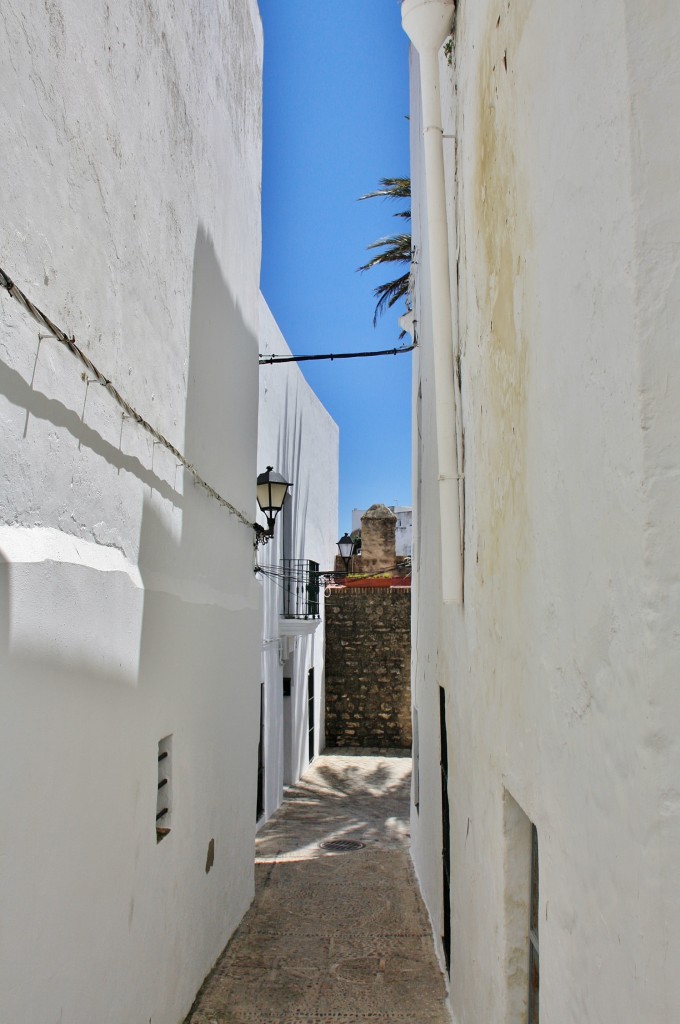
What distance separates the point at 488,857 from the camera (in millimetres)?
3844

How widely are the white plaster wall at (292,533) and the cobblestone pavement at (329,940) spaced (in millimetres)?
1577

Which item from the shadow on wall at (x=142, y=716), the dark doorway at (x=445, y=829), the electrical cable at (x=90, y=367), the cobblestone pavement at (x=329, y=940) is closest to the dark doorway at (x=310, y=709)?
the cobblestone pavement at (x=329, y=940)

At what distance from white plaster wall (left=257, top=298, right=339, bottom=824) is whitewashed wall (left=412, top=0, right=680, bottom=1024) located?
542 cm

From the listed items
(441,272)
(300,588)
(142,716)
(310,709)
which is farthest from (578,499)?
(310,709)

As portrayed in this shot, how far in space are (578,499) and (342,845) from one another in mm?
8948

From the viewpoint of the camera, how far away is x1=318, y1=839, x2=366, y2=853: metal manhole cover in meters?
9.88

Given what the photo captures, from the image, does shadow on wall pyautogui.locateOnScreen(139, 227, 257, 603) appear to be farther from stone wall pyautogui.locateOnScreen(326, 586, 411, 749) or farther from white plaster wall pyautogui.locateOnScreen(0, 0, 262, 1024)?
stone wall pyautogui.locateOnScreen(326, 586, 411, 749)

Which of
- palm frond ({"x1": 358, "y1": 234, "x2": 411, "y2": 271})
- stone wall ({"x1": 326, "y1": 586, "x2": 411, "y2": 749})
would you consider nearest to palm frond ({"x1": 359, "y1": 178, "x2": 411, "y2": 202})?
palm frond ({"x1": 358, "y1": 234, "x2": 411, "y2": 271})

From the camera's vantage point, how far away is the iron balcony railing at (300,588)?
13.6 metres

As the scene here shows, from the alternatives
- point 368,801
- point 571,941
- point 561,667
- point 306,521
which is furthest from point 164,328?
point 306,521

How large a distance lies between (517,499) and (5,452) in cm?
192

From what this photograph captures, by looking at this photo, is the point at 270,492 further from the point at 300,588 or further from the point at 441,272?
the point at 300,588

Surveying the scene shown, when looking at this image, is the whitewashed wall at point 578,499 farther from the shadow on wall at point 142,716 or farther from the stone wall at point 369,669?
the stone wall at point 369,669

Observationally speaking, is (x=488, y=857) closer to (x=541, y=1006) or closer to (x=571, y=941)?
(x=541, y=1006)
